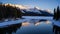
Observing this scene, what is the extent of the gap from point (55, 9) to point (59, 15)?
5657 mm

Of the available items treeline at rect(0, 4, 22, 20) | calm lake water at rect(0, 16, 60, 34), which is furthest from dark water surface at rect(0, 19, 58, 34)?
treeline at rect(0, 4, 22, 20)

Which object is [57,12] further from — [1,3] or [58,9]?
[1,3]

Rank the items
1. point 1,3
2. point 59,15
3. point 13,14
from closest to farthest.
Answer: point 59,15
point 1,3
point 13,14

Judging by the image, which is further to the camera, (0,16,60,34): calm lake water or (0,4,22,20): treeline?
(0,4,22,20): treeline

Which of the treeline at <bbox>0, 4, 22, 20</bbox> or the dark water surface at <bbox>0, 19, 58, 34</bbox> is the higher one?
the dark water surface at <bbox>0, 19, 58, 34</bbox>

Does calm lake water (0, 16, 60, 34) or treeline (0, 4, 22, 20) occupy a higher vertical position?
calm lake water (0, 16, 60, 34)

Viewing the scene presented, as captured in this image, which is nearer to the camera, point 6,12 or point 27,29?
point 27,29

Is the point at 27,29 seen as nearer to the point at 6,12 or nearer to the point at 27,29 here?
the point at 27,29

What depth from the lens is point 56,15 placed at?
5581 centimetres

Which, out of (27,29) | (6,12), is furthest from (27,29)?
(6,12)

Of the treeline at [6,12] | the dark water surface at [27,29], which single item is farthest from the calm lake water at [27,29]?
the treeline at [6,12]

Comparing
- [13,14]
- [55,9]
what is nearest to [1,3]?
[13,14]

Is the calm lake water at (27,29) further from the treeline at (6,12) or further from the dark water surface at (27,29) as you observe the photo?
the treeline at (6,12)

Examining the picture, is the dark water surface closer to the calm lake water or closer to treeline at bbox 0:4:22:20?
the calm lake water
